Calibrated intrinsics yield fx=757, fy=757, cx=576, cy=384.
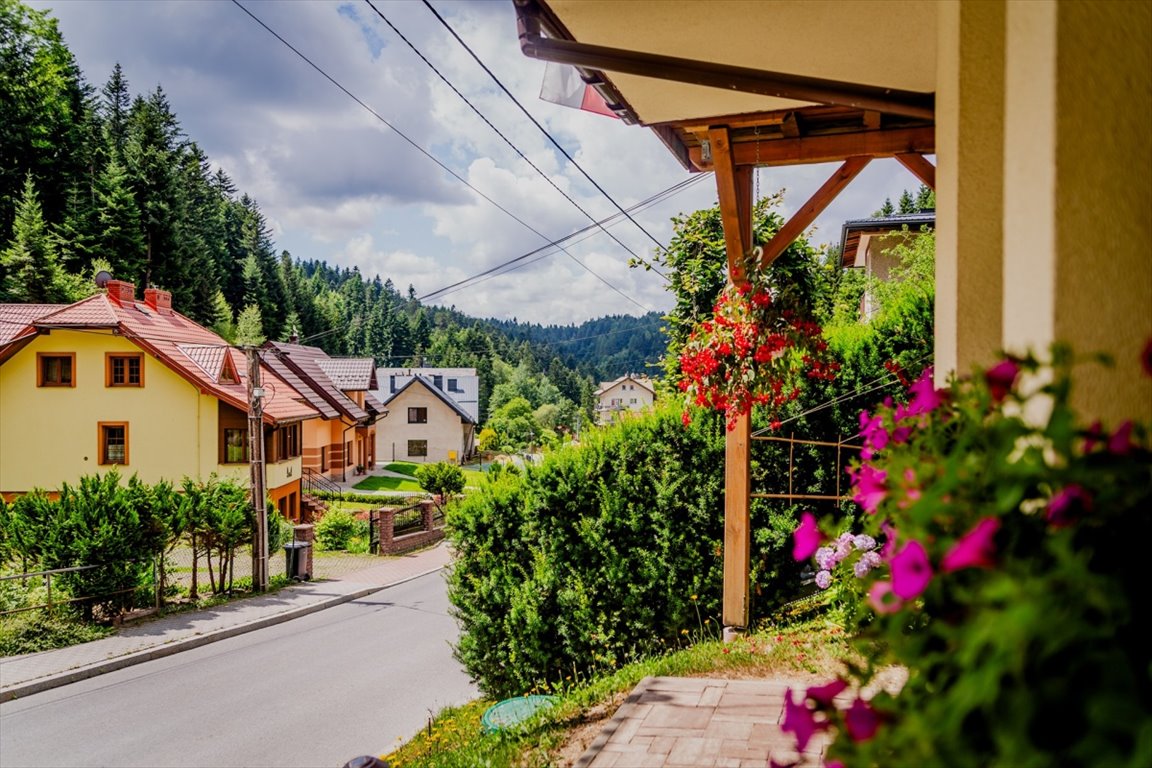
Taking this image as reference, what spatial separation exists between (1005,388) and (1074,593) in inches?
11.4

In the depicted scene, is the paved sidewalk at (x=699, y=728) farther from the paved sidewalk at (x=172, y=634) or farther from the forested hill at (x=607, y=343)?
the forested hill at (x=607, y=343)

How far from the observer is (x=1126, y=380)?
3.62 ft

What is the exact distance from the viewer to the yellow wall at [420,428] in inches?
1813

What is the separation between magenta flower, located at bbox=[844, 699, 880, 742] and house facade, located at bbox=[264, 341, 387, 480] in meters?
23.5

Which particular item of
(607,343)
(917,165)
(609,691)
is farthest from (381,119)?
Result: (607,343)

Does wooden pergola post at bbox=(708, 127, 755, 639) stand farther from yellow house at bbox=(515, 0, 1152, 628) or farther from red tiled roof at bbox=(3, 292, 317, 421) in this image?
red tiled roof at bbox=(3, 292, 317, 421)

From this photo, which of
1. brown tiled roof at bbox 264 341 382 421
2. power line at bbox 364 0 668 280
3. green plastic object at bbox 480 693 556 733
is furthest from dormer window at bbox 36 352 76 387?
green plastic object at bbox 480 693 556 733

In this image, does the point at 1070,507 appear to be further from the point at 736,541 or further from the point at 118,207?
the point at 118,207

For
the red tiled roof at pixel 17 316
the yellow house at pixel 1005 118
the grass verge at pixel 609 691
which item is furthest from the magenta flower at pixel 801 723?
the red tiled roof at pixel 17 316

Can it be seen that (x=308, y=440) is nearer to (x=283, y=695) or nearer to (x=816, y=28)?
(x=283, y=695)

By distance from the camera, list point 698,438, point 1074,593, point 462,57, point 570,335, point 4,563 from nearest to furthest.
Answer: point 1074,593 → point 698,438 → point 462,57 → point 4,563 → point 570,335

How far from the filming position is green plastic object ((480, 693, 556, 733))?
4911 mm

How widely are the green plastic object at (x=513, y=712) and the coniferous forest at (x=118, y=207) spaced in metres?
30.5

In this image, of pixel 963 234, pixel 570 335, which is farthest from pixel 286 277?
pixel 570 335
